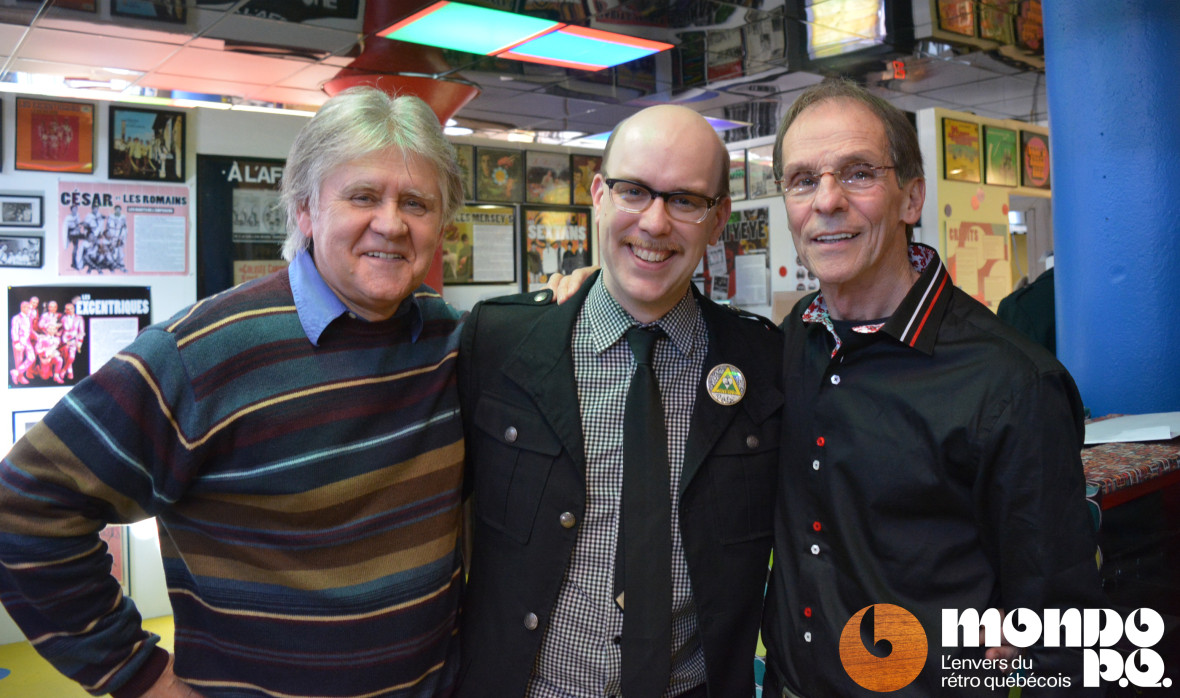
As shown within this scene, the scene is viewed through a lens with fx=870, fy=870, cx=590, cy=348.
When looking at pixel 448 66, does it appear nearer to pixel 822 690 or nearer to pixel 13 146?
pixel 13 146

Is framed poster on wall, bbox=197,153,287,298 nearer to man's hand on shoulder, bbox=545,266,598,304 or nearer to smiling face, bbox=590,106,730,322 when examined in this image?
man's hand on shoulder, bbox=545,266,598,304

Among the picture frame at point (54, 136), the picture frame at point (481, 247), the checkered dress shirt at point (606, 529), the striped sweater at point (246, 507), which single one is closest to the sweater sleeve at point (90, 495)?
the striped sweater at point (246, 507)

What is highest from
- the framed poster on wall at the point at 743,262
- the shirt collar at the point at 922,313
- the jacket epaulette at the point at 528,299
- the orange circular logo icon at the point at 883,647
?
the framed poster on wall at the point at 743,262

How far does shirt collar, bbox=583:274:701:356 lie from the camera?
1.67 meters

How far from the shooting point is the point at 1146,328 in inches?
117

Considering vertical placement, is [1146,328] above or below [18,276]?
below

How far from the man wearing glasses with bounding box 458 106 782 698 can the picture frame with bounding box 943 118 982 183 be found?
3762 millimetres

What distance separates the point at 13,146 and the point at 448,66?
343cm

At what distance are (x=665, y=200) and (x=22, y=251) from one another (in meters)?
4.49

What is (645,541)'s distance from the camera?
5.02ft

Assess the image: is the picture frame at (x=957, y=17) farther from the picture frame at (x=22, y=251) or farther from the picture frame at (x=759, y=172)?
the picture frame at (x=22, y=251)

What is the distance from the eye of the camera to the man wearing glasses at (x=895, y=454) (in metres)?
1.36

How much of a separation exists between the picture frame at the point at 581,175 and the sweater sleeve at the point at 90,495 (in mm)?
5556

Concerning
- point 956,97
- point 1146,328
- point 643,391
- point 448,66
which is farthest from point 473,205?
point 956,97
